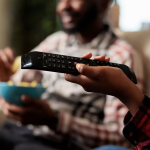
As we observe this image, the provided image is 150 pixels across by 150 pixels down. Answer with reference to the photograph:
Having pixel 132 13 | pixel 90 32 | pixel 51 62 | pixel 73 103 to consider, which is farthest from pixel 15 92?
pixel 132 13

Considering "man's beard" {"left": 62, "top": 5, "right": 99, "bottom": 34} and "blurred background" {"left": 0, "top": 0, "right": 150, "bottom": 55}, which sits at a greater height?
"blurred background" {"left": 0, "top": 0, "right": 150, "bottom": 55}

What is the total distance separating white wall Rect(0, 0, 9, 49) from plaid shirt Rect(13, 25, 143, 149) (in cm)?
97

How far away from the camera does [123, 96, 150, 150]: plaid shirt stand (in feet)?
1.35

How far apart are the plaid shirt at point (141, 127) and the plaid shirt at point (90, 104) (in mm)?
391

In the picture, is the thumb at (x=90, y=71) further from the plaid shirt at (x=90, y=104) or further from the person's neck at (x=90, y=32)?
the person's neck at (x=90, y=32)

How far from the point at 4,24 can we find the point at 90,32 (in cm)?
112

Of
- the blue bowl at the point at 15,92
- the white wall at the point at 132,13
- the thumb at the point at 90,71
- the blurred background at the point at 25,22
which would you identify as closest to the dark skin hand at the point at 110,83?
the thumb at the point at 90,71

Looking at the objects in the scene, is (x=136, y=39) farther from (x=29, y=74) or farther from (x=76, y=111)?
(x=29, y=74)

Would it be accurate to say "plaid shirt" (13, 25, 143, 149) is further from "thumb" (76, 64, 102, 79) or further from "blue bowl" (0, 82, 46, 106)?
"thumb" (76, 64, 102, 79)

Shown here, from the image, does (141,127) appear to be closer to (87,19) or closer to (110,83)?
(110,83)

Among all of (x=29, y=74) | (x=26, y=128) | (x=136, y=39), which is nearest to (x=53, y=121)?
(x=26, y=128)

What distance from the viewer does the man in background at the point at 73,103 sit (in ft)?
2.68

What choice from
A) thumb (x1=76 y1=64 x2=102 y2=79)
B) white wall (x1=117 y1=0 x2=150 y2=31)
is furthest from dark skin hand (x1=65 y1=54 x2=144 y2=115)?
white wall (x1=117 y1=0 x2=150 y2=31)

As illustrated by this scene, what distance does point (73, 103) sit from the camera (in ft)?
3.06
